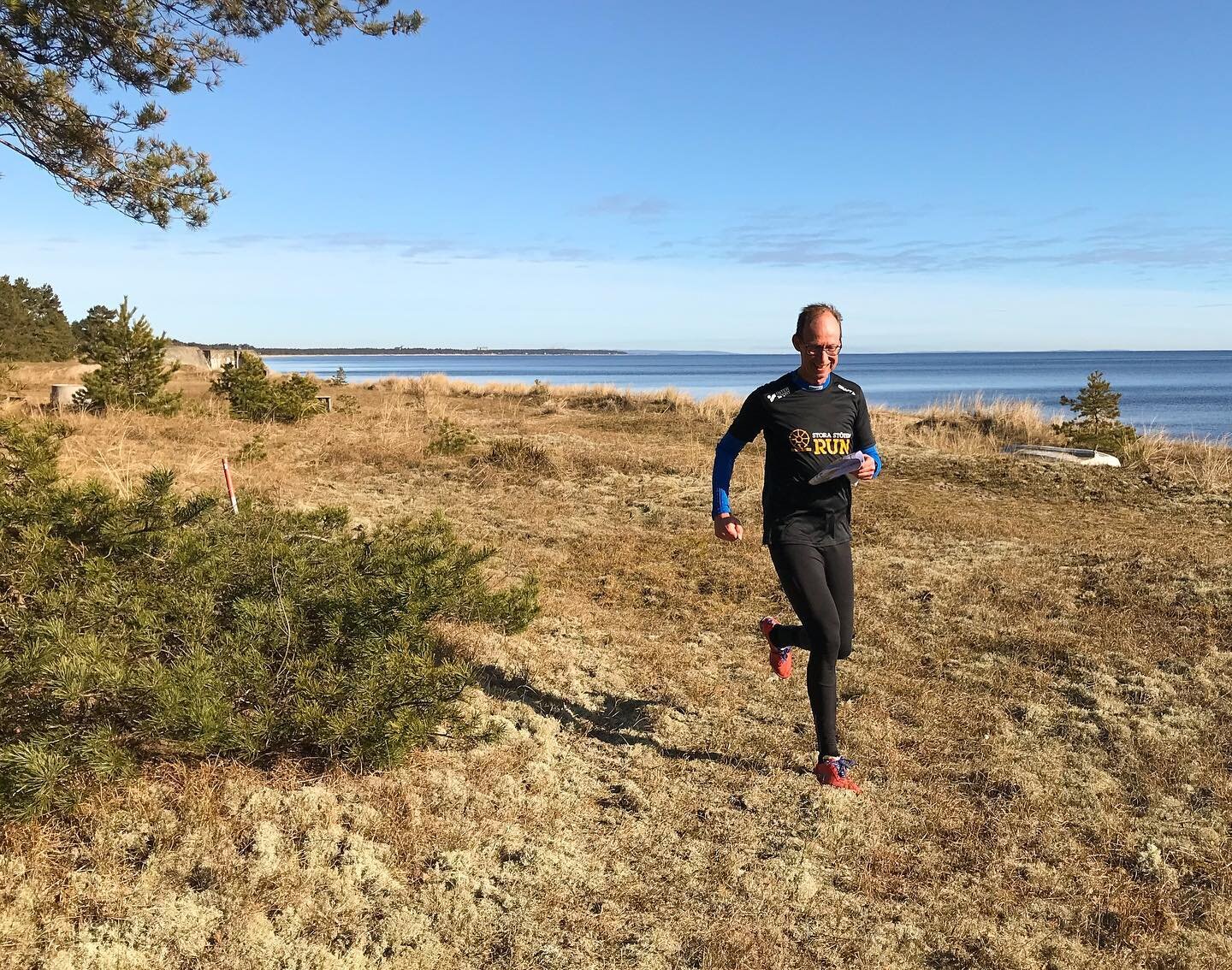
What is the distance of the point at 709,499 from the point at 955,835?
7862 millimetres

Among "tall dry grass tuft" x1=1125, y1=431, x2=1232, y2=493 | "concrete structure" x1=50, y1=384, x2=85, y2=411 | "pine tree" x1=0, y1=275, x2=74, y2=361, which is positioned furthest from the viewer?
"pine tree" x1=0, y1=275, x2=74, y2=361

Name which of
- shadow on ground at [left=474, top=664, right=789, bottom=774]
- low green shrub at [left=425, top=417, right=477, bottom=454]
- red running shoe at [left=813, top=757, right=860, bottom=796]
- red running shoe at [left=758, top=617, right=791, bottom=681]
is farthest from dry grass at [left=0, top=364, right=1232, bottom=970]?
low green shrub at [left=425, top=417, right=477, bottom=454]

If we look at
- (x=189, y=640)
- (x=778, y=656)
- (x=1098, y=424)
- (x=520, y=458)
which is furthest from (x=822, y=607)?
A: (x=1098, y=424)

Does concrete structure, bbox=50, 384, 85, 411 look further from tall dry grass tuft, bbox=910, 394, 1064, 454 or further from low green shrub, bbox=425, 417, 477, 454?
tall dry grass tuft, bbox=910, 394, 1064, 454

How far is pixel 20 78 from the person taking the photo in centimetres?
664

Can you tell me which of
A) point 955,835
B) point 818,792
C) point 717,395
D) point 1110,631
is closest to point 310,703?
point 818,792

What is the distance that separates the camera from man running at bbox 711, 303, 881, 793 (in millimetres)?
3838

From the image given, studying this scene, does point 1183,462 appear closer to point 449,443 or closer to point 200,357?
point 449,443

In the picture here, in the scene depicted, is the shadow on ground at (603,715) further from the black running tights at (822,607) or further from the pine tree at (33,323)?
the pine tree at (33,323)

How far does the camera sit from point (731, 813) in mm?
3709

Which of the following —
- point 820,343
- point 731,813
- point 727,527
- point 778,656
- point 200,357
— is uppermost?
point 200,357

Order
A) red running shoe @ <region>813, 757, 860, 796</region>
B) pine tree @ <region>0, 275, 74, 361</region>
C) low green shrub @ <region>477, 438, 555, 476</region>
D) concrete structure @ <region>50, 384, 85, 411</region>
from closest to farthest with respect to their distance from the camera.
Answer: red running shoe @ <region>813, 757, 860, 796</region>
low green shrub @ <region>477, 438, 555, 476</region>
concrete structure @ <region>50, 384, 85, 411</region>
pine tree @ <region>0, 275, 74, 361</region>

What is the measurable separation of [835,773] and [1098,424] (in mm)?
15188

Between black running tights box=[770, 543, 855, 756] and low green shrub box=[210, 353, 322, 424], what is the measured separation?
13.9 metres
